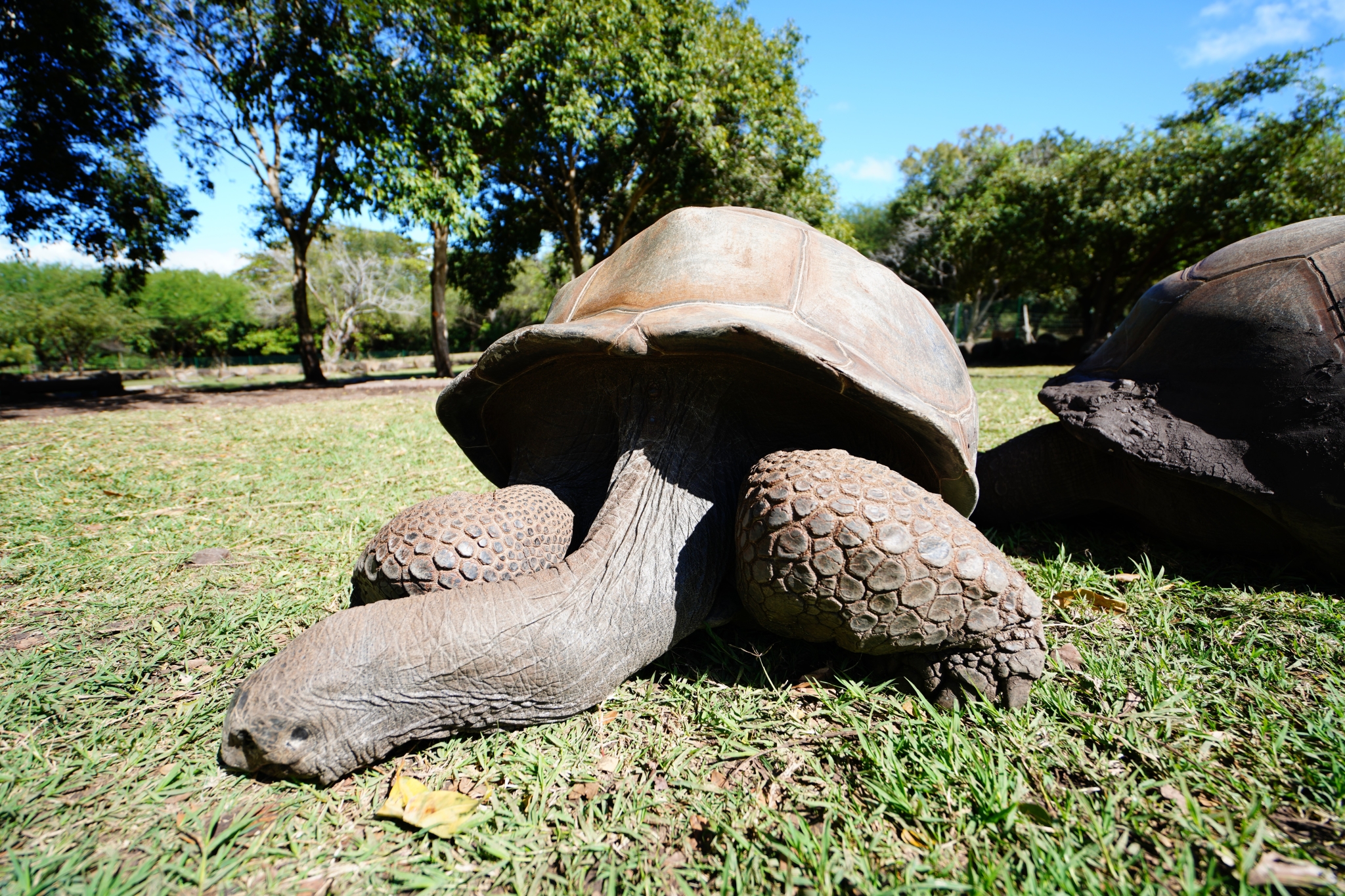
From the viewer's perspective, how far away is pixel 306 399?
10008mm

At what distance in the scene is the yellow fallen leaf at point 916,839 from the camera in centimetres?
110

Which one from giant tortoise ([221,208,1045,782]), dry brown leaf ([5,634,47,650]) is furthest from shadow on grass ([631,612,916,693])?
dry brown leaf ([5,634,47,650])

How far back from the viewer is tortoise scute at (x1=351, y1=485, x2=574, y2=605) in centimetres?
147

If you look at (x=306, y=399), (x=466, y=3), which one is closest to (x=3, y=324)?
(x=306, y=399)

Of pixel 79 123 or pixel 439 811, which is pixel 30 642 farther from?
pixel 79 123

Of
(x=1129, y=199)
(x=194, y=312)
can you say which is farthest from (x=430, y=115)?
Result: (x=194, y=312)

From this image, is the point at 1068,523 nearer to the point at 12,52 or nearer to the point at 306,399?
the point at 306,399

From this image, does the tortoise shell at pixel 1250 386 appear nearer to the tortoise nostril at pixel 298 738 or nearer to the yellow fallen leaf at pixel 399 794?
the yellow fallen leaf at pixel 399 794

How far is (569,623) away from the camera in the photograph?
4.38 feet

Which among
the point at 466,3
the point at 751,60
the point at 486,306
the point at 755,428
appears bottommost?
the point at 755,428

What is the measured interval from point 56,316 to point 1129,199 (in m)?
38.5

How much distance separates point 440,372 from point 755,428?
584 inches

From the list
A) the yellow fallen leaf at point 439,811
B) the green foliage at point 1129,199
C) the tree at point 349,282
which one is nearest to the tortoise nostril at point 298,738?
the yellow fallen leaf at point 439,811

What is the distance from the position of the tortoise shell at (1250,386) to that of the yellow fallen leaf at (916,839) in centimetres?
151
